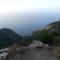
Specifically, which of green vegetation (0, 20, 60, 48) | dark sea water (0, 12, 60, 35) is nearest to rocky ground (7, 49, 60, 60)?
green vegetation (0, 20, 60, 48)

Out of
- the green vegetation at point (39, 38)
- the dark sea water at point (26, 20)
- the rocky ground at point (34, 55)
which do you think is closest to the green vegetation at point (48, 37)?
the green vegetation at point (39, 38)

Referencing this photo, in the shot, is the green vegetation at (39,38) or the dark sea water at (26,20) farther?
the dark sea water at (26,20)

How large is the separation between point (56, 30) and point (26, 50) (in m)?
1.50

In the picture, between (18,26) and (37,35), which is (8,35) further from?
(18,26)

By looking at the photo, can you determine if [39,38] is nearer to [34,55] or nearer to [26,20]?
[34,55]

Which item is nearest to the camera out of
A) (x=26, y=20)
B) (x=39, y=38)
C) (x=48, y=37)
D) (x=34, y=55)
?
(x=34, y=55)

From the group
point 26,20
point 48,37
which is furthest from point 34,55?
point 26,20

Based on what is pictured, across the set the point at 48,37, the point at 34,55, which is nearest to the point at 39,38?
the point at 48,37

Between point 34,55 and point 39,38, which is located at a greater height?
point 39,38

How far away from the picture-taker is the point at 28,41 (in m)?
6.45

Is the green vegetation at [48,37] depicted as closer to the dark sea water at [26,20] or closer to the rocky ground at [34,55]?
the rocky ground at [34,55]

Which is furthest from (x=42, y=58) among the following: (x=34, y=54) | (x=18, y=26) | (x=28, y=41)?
(x=18, y=26)

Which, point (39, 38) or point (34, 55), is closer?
point (34, 55)

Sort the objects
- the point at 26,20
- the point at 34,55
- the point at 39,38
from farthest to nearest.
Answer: the point at 26,20 → the point at 39,38 → the point at 34,55
